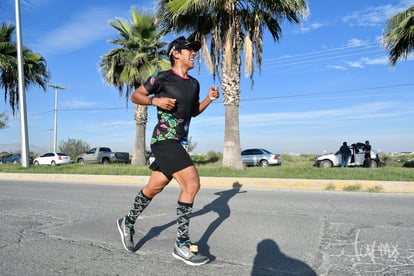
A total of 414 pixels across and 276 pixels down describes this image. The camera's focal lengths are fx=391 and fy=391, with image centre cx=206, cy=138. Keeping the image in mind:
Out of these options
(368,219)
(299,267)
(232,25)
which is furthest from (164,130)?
(232,25)

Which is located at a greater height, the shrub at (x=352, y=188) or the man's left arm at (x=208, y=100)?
the man's left arm at (x=208, y=100)

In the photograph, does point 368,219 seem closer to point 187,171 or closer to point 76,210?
point 187,171

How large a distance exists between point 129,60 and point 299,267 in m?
18.8

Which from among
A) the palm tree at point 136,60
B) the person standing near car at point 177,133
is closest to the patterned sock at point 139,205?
the person standing near car at point 177,133

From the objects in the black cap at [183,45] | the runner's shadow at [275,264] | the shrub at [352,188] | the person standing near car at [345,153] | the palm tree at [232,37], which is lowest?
the runner's shadow at [275,264]

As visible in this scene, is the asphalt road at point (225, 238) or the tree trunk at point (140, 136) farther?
the tree trunk at point (140, 136)

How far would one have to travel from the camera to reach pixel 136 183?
41.0 ft

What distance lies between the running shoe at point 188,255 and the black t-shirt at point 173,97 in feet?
3.12

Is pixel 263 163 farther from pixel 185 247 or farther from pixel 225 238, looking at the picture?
pixel 185 247

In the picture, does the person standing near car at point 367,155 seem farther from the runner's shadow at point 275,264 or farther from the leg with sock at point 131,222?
the leg with sock at point 131,222

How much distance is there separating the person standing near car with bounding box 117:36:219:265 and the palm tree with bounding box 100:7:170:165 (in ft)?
56.0

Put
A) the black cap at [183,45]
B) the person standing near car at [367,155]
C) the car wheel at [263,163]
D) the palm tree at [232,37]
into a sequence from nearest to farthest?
the black cap at [183,45]
the palm tree at [232,37]
the person standing near car at [367,155]
the car wheel at [263,163]

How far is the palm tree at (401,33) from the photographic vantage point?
14641 mm

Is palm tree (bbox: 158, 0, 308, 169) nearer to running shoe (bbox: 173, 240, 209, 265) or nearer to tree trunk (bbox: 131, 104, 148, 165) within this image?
tree trunk (bbox: 131, 104, 148, 165)
